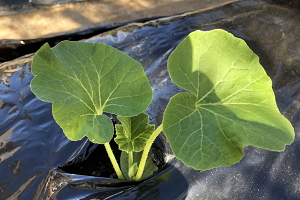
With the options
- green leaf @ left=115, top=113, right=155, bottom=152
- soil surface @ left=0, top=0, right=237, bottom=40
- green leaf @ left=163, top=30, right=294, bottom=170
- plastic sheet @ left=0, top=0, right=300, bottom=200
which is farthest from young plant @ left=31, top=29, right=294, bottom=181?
soil surface @ left=0, top=0, right=237, bottom=40

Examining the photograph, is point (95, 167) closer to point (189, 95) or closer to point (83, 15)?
point (189, 95)

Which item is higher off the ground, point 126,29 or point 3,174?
point 126,29

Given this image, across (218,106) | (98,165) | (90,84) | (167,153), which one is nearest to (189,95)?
(218,106)

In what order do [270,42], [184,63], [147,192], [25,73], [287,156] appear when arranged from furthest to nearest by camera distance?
1. [270,42]
2. [25,73]
3. [287,156]
4. [147,192]
5. [184,63]

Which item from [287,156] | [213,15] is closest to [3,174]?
[287,156]

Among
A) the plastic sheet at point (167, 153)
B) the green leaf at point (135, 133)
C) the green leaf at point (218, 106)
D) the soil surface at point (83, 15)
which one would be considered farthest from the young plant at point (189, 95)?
the soil surface at point (83, 15)

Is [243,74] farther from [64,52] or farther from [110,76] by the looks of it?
[64,52]
